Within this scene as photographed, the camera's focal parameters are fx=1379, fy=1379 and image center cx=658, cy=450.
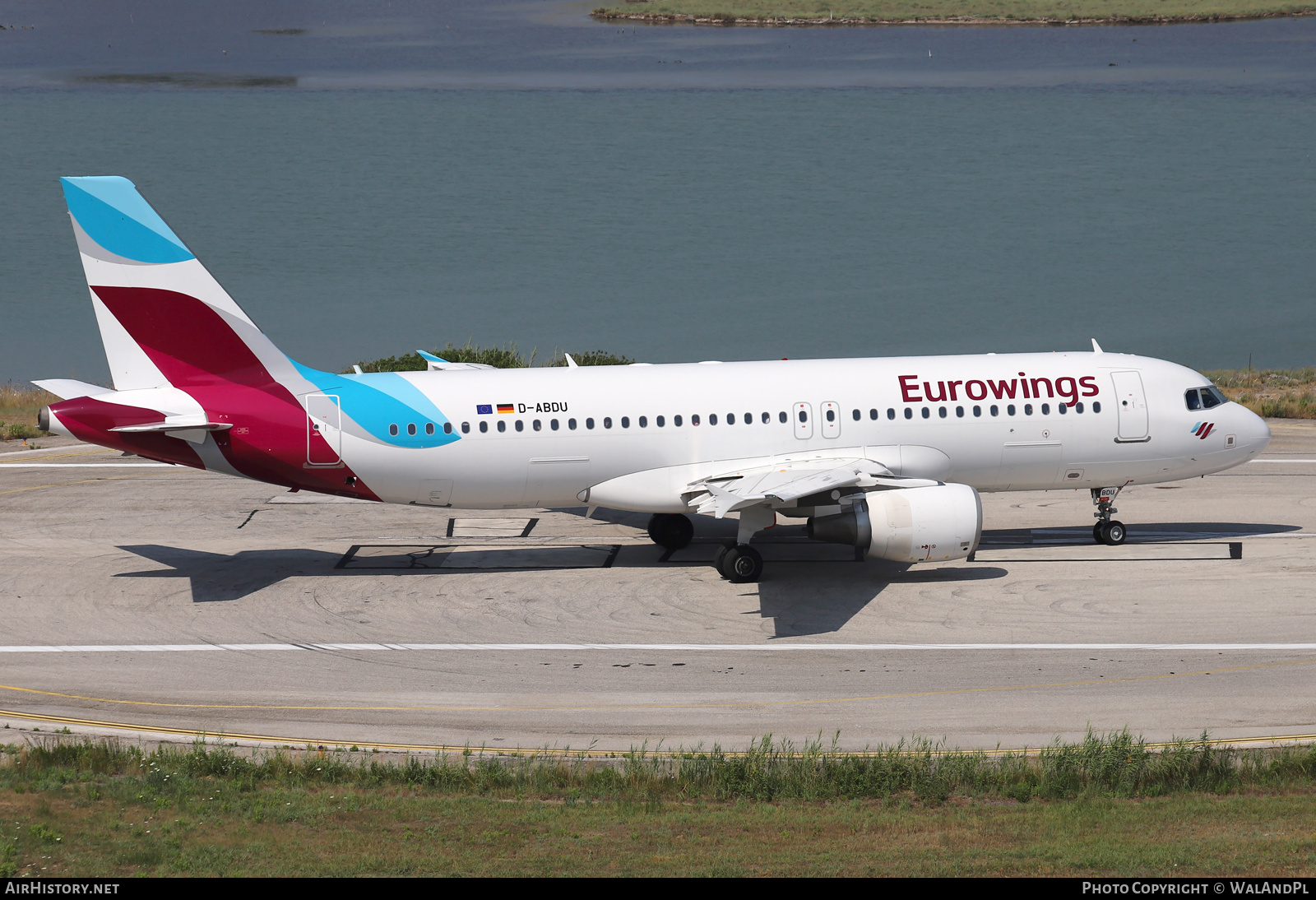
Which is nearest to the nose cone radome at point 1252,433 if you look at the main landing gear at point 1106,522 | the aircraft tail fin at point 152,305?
the main landing gear at point 1106,522

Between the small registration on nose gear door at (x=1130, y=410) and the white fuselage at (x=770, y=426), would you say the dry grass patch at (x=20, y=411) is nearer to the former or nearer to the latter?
the white fuselage at (x=770, y=426)

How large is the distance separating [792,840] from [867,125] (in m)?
103

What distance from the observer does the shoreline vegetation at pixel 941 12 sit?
157000 mm

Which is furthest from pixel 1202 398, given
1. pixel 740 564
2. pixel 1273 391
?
pixel 1273 391

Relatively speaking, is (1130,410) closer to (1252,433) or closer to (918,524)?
(1252,433)

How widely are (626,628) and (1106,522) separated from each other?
529 inches

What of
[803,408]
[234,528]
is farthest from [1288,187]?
[234,528]

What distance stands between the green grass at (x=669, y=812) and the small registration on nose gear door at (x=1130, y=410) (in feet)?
42.2

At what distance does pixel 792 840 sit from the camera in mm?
17750

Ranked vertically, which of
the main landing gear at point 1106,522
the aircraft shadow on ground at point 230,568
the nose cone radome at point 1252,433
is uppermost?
the nose cone radome at point 1252,433

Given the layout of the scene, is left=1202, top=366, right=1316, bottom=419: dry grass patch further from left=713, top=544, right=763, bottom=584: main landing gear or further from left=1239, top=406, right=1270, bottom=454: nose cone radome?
left=713, top=544, right=763, bottom=584: main landing gear

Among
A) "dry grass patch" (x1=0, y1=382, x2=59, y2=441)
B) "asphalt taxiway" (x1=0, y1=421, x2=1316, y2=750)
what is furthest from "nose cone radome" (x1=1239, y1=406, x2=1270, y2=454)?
"dry grass patch" (x1=0, y1=382, x2=59, y2=441)

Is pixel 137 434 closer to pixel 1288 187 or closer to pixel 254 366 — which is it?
pixel 254 366

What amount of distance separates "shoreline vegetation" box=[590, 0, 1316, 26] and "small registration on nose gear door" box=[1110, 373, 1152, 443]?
5372 inches
